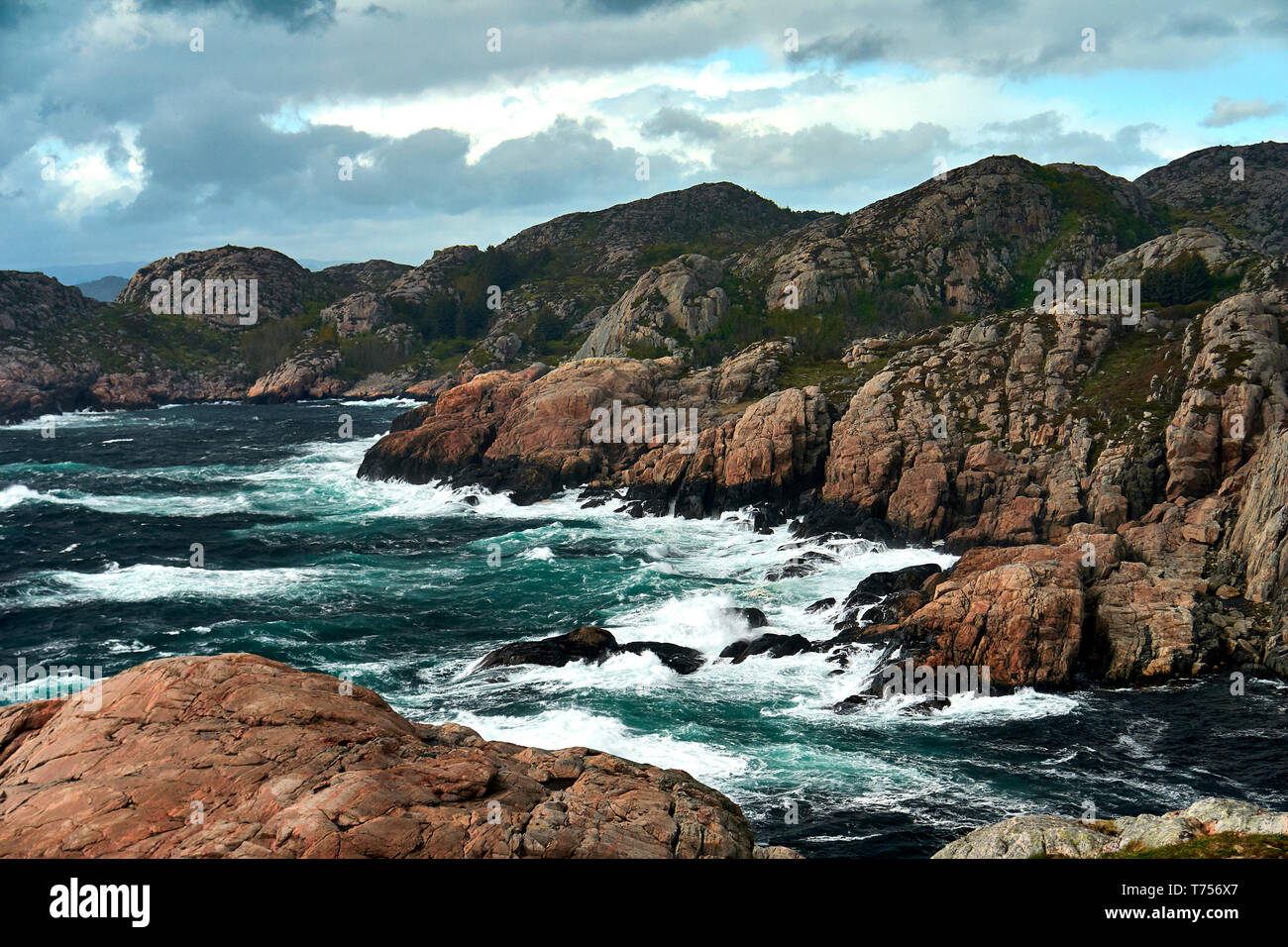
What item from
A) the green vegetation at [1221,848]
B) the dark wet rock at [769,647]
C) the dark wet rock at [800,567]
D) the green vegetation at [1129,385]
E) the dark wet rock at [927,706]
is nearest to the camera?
the green vegetation at [1221,848]

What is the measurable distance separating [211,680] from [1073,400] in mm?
69156

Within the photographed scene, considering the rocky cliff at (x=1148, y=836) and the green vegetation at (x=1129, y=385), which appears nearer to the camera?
the rocky cliff at (x=1148, y=836)

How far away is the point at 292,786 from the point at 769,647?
115ft

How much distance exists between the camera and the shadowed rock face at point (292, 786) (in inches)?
748

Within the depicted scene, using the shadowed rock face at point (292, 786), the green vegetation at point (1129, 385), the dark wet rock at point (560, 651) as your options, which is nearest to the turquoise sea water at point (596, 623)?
the dark wet rock at point (560, 651)

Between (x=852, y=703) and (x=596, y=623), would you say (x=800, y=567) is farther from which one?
(x=852, y=703)

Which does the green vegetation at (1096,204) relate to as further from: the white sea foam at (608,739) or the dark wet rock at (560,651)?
the white sea foam at (608,739)

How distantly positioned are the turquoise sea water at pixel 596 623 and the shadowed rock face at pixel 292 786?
12943 millimetres

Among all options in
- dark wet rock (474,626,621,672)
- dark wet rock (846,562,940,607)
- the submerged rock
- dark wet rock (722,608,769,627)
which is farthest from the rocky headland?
dark wet rock (722,608,769,627)

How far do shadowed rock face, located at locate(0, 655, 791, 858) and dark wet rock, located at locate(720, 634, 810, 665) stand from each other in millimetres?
27052

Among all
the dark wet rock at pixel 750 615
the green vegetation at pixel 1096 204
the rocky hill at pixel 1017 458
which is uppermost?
the green vegetation at pixel 1096 204

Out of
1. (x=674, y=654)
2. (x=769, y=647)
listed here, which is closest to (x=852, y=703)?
(x=769, y=647)

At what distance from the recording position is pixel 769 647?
51938 mm
